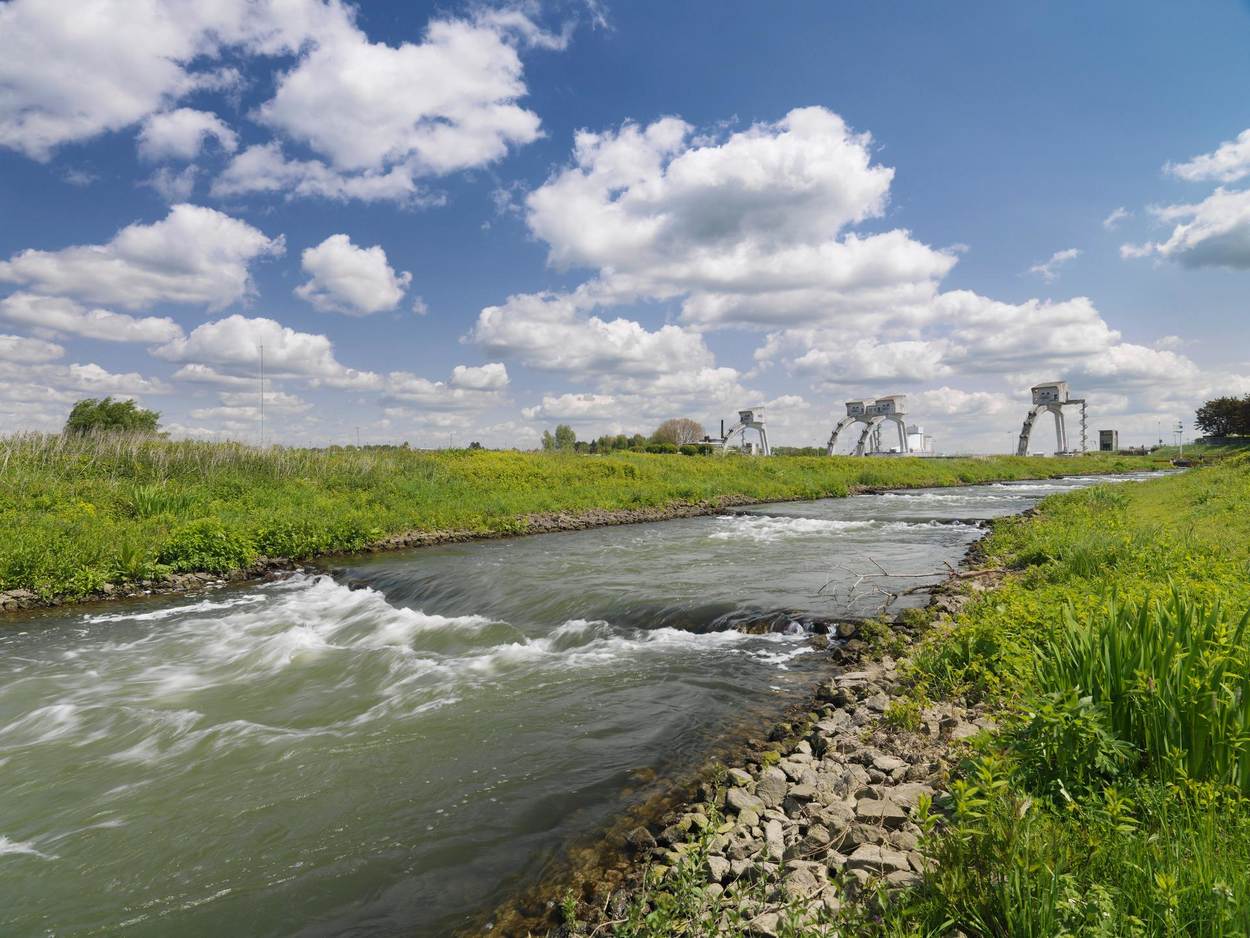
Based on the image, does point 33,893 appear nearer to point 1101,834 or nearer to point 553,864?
point 553,864

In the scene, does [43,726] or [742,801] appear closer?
[742,801]

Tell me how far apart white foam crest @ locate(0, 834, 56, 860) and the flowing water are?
0.03 metres

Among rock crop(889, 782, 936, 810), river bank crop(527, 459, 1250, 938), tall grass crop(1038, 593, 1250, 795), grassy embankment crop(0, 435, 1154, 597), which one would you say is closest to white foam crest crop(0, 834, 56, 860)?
river bank crop(527, 459, 1250, 938)

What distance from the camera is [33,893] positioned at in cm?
465

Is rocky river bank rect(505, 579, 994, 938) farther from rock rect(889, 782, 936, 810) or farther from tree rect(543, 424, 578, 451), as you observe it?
tree rect(543, 424, 578, 451)

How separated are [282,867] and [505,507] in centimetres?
2144

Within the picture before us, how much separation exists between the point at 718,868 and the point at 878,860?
90cm

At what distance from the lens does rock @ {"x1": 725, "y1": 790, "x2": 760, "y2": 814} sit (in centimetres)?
460

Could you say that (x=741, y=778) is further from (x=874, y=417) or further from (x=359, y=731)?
(x=874, y=417)

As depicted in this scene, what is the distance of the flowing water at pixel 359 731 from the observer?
180 inches

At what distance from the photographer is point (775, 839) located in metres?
4.17

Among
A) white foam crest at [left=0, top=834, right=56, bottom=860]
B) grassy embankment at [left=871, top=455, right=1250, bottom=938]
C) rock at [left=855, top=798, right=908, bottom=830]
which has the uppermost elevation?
grassy embankment at [left=871, top=455, right=1250, bottom=938]

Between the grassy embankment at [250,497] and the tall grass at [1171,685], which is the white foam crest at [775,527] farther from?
the tall grass at [1171,685]

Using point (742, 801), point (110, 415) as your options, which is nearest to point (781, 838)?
→ point (742, 801)
